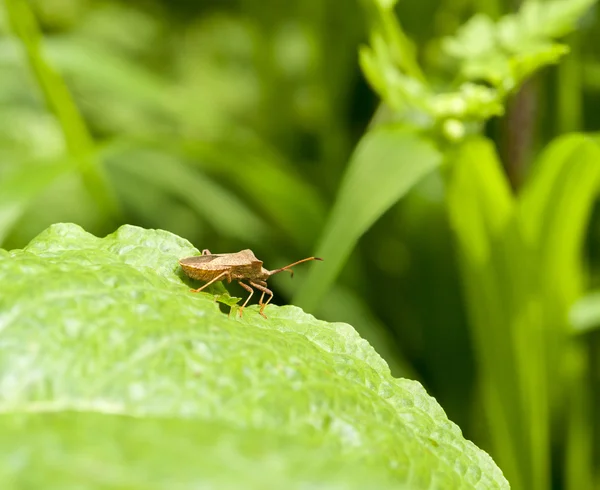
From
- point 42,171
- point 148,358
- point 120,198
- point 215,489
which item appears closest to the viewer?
point 215,489

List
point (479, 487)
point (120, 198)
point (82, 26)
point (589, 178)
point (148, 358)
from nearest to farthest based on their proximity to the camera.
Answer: point (148, 358) → point (479, 487) → point (589, 178) → point (120, 198) → point (82, 26)

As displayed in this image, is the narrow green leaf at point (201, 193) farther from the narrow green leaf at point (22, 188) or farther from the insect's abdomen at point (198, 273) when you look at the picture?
the insect's abdomen at point (198, 273)

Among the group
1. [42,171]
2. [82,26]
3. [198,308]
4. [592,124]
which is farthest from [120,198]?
[198,308]

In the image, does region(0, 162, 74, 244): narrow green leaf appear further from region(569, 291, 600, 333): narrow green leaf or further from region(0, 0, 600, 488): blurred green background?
region(569, 291, 600, 333): narrow green leaf

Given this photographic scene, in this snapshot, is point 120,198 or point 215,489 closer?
point 215,489

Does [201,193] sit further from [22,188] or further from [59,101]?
[22,188]

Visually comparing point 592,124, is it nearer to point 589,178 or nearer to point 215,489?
point 589,178
